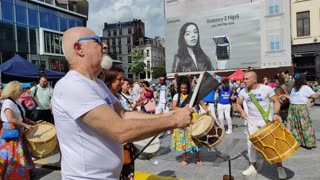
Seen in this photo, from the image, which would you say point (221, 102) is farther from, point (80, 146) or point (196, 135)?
point (80, 146)

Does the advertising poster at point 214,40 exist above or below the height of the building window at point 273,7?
below

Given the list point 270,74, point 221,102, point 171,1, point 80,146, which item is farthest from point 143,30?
point 80,146

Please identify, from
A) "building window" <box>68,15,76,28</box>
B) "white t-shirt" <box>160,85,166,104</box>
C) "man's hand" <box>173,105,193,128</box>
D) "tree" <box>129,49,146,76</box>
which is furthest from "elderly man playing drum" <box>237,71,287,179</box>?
"tree" <box>129,49,146,76</box>

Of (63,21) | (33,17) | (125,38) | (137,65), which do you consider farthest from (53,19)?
(125,38)

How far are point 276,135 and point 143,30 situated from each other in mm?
100590

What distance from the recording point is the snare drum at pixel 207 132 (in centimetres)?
509

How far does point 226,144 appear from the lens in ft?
26.7

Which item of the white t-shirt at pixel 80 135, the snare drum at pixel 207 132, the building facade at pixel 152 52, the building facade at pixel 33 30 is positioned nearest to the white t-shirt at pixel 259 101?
the snare drum at pixel 207 132

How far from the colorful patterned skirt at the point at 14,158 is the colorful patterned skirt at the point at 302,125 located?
20.7 ft

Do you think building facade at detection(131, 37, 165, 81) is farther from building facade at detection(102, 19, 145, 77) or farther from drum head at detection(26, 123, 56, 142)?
drum head at detection(26, 123, 56, 142)

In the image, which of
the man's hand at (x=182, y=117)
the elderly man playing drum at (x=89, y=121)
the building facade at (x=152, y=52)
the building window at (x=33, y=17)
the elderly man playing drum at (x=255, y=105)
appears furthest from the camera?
the building facade at (x=152, y=52)

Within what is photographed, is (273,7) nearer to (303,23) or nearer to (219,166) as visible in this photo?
(303,23)

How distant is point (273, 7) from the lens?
3167 centimetres

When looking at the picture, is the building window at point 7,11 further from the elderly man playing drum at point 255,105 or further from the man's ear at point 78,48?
the man's ear at point 78,48
